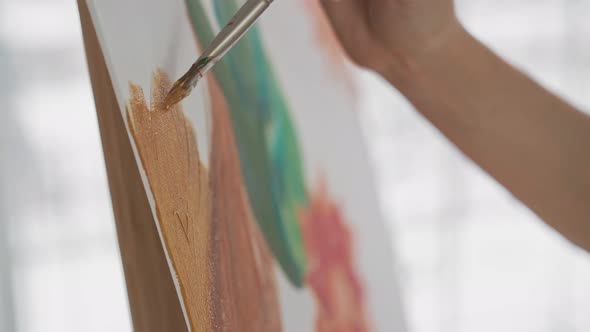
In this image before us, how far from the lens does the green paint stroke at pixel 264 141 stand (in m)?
0.61

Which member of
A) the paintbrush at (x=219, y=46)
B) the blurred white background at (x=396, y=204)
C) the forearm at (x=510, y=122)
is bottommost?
the blurred white background at (x=396, y=204)

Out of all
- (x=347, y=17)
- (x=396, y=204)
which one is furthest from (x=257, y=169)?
(x=396, y=204)

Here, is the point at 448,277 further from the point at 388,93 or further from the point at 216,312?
the point at 216,312

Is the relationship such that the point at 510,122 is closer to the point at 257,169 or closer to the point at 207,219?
the point at 257,169

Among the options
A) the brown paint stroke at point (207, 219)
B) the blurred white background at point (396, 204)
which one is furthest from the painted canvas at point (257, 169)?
Answer: the blurred white background at point (396, 204)

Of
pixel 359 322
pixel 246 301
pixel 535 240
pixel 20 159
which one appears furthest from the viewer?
pixel 535 240

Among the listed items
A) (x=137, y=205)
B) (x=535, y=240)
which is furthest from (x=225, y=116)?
(x=535, y=240)

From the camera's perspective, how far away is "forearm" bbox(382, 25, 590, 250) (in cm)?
78

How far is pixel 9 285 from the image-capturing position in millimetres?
1346

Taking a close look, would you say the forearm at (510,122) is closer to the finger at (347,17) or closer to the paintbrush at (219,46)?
the finger at (347,17)

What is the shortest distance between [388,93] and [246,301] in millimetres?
1353

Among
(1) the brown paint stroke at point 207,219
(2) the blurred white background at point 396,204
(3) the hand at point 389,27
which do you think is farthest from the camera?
Result: (2) the blurred white background at point 396,204

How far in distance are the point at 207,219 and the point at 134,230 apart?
49mm

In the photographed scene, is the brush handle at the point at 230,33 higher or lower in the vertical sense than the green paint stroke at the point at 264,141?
higher
